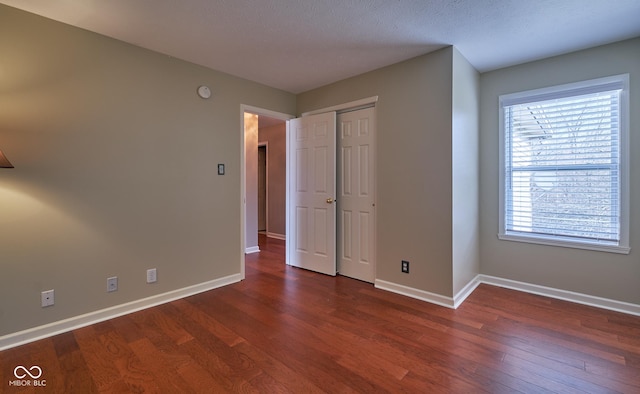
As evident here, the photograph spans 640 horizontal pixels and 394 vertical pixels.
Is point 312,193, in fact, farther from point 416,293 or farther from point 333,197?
point 416,293

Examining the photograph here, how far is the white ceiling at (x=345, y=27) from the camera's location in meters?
2.05

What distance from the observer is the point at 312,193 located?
150 inches

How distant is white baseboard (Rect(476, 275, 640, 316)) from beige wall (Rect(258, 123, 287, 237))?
400 cm

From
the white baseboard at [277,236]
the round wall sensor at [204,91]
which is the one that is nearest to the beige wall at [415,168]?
the round wall sensor at [204,91]

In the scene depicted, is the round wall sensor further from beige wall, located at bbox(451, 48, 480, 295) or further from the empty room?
beige wall, located at bbox(451, 48, 480, 295)

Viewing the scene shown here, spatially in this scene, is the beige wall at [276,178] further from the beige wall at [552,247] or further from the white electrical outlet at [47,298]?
the white electrical outlet at [47,298]

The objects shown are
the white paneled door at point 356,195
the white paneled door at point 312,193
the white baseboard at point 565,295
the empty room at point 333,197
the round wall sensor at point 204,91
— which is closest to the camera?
the empty room at point 333,197

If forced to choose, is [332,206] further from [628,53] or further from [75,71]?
[628,53]

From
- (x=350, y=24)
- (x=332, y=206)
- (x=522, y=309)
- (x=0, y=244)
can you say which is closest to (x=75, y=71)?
(x=0, y=244)

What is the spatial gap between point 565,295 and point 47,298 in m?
4.49

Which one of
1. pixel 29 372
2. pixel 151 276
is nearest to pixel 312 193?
pixel 151 276

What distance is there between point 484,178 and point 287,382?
2.93 metres

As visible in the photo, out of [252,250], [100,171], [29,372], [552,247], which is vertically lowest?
[29,372]

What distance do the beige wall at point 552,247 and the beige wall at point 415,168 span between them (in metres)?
0.94
